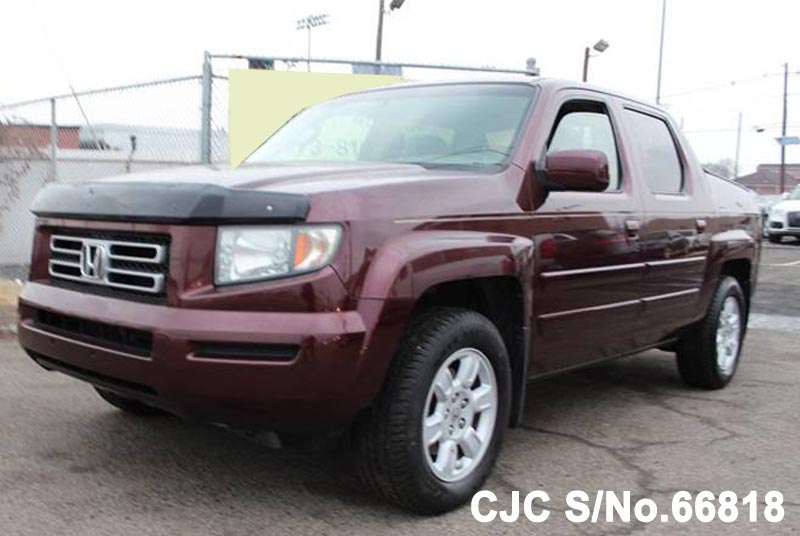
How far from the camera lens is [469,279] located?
10.8 ft

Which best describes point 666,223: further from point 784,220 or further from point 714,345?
point 784,220

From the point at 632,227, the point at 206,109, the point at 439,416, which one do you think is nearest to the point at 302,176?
the point at 439,416

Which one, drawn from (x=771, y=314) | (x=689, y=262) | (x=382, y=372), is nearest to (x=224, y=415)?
(x=382, y=372)

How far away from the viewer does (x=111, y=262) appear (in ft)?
10.1

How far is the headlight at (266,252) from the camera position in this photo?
282cm

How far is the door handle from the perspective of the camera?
431 centimetres

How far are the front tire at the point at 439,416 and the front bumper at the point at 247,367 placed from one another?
0.18 meters

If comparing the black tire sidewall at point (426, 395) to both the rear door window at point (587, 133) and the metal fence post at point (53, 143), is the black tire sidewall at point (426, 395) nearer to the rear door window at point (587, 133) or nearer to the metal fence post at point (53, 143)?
the rear door window at point (587, 133)

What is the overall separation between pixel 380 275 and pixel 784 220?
22012 millimetres

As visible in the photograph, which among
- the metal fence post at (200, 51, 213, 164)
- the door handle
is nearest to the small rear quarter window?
the door handle

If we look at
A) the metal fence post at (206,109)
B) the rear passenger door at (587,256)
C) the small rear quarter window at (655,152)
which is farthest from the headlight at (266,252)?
the metal fence post at (206,109)

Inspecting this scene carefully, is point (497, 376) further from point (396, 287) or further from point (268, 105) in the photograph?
point (268, 105)

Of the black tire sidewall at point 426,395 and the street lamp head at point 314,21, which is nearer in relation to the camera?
the black tire sidewall at point 426,395

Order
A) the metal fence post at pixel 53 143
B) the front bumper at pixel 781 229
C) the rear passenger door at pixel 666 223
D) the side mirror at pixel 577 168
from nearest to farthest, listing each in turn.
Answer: the side mirror at pixel 577 168
the rear passenger door at pixel 666 223
the metal fence post at pixel 53 143
the front bumper at pixel 781 229
